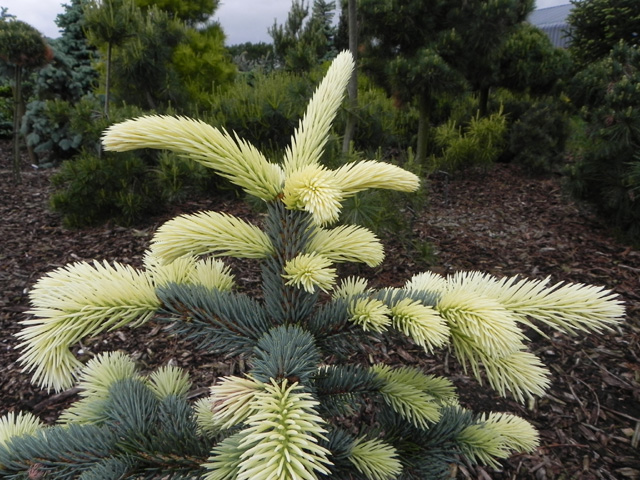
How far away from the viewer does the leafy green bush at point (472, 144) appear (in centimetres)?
741

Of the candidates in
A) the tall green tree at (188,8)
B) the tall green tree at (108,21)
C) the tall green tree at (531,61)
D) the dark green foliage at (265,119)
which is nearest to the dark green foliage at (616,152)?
the dark green foliage at (265,119)

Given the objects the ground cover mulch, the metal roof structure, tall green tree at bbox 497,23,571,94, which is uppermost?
the metal roof structure

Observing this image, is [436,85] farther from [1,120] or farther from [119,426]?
[1,120]

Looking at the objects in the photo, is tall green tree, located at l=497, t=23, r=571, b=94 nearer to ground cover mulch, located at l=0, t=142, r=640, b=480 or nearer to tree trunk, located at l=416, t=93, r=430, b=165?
tree trunk, located at l=416, t=93, r=430, b=165

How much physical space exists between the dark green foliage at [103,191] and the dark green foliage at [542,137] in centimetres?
605

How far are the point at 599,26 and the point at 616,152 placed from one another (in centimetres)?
1163

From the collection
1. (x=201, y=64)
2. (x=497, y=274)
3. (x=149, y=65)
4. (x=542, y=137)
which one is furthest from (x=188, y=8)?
(x=497, y=274)

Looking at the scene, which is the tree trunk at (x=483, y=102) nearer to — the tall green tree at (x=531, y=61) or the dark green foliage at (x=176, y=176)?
the tall green tree at (x=531, y=61)

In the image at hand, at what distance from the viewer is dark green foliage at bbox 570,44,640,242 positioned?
424 cm

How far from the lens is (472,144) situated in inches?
294

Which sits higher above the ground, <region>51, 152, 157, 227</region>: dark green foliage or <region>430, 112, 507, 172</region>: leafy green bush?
<region>430, 112, 507, 172</region>: leafy green bush

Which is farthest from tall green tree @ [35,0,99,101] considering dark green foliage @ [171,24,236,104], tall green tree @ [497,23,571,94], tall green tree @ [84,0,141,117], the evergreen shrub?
the evergreen shrub

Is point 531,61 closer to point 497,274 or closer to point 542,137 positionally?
point 542,137

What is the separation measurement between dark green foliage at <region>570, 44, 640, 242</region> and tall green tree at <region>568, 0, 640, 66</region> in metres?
8.93
